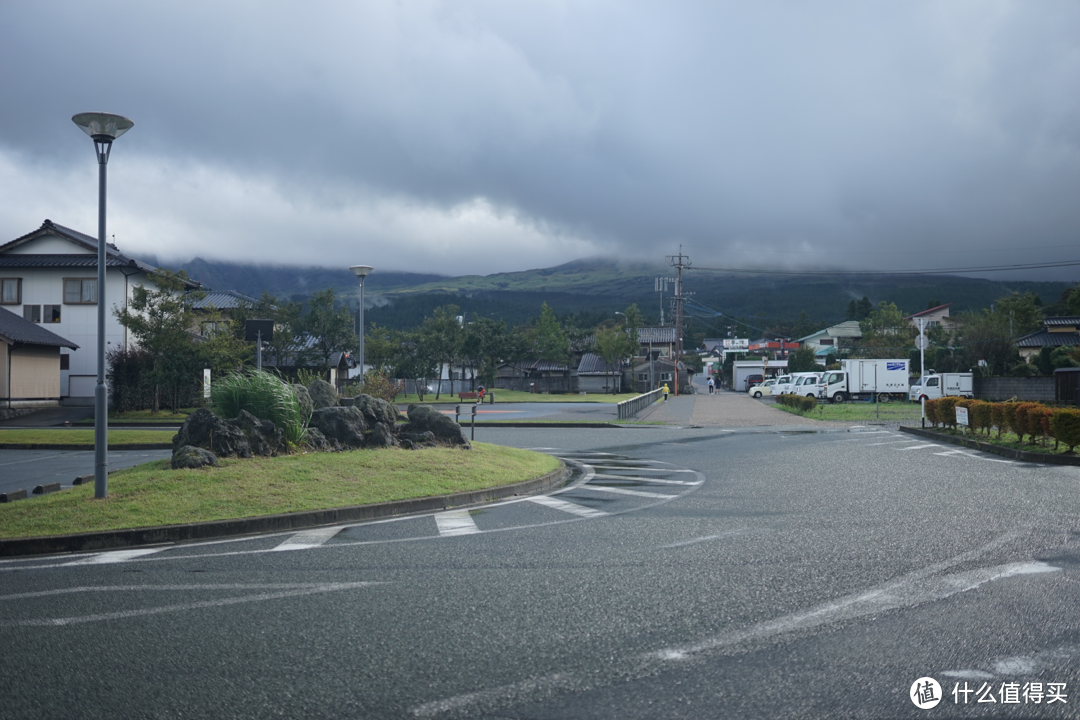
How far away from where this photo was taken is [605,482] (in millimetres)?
13633

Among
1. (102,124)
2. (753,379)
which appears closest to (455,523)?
(102,124)

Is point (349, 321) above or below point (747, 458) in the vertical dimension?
above

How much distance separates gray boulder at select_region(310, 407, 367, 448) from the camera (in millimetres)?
13578

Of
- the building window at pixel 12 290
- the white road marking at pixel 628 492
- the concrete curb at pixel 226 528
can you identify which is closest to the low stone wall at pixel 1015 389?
the white road marking at pixel 628 492

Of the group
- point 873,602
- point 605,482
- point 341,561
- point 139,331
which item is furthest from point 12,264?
point 873,602

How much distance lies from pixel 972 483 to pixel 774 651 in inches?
376

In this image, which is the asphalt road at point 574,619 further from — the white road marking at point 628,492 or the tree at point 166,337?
the tree at point 166,337

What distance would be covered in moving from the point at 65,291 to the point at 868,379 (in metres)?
49.4

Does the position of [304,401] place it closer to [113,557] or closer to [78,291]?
[113,557]

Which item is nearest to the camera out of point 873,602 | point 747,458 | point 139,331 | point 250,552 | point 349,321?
point 873,602

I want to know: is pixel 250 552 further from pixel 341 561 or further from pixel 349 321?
pixel 349 321

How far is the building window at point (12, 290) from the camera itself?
139 ft

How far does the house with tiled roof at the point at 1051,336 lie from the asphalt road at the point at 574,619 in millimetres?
58482

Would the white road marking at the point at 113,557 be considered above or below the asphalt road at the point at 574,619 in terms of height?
below
